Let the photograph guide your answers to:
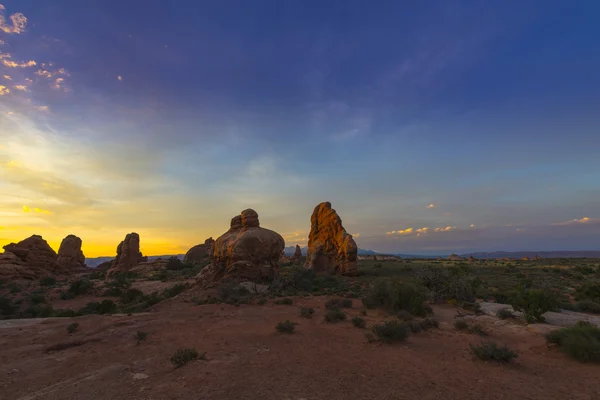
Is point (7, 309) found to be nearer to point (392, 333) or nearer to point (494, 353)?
point (392, 333)

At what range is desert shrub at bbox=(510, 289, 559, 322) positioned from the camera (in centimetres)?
1221

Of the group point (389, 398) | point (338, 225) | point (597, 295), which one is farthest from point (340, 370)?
point (338, 225)

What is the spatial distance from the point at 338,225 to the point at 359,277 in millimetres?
A: 6932

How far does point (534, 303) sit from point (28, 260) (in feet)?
180

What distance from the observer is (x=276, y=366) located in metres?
8.05

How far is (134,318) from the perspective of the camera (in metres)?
14.6

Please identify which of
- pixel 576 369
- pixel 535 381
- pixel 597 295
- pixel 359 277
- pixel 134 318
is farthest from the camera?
pixel 359 277

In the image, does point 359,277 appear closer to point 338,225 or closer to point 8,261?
point 338,225

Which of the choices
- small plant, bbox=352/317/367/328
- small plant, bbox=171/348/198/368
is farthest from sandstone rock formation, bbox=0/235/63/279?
small plant, bbox=352/317/367/328

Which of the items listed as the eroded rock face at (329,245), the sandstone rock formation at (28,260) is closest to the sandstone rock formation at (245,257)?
the eroded rock face at (329,245)

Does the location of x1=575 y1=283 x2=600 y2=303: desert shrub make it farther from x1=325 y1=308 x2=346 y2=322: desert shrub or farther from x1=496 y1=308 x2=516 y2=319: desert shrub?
x1=325 y1=308 x2=346 y2=322: desert shrub

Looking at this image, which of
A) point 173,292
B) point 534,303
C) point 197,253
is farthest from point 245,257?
point 197,253

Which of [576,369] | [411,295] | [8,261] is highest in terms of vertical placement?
[8,261]

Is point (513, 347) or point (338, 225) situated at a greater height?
point (338, 225)
